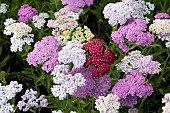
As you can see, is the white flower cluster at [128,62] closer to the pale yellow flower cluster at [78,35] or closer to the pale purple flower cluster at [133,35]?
the pale purple flower cluster at [133,35]

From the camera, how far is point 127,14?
444 cm

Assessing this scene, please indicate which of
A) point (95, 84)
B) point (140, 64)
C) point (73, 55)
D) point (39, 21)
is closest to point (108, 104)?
point (95, 84)

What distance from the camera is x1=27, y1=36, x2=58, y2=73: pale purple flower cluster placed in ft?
12.9

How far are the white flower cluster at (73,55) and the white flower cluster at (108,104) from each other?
1.15ft

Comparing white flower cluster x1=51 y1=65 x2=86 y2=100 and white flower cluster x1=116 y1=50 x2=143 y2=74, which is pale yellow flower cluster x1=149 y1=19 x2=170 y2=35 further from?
white flower cluster x1=51 y1=65 x2=86 y2=100

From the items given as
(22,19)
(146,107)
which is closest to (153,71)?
(146,107)

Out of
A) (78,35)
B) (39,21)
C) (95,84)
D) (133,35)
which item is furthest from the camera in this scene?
(39,21)

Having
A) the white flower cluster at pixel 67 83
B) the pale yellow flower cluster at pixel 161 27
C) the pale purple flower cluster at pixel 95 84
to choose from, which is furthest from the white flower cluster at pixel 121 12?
the white flower cluster at pixel 67 83

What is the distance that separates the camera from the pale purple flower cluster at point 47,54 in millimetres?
3938

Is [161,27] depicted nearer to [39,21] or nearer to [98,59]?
[98,59]

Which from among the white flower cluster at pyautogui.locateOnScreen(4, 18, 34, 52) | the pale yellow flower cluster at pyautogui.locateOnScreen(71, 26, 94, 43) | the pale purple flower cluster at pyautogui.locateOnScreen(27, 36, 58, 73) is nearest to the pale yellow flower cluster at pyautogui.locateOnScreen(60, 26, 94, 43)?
the pale yellow flower cluster at pyautogui.locateOnScreen(71, 26, 94, 43)

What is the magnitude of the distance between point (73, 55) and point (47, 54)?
392 millimetres

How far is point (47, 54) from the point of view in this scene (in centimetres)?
398

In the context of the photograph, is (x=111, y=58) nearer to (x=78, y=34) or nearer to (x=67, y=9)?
(x=78, y=34)
